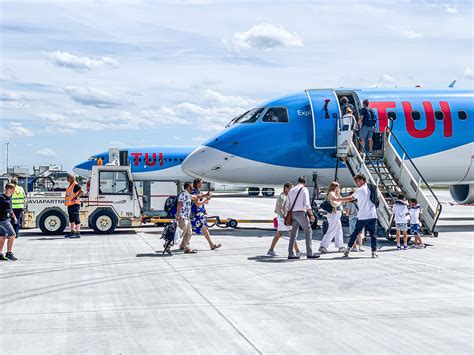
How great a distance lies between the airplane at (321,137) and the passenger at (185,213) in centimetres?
494

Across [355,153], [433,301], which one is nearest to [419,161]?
[355,153]

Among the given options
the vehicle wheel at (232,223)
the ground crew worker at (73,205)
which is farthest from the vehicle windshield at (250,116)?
the ground crew worker at (73,205)

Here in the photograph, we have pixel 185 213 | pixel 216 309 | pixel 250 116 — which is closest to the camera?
pixel 216 309

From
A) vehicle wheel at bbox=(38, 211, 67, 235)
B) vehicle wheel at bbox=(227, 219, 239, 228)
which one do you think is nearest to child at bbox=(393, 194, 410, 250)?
vehicle wheel at bbox=(227, 219, 239, 228)

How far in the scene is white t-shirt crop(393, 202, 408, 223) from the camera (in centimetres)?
1535

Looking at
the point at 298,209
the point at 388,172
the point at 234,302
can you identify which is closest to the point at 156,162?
the point at 388,172

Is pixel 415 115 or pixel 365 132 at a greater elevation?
pixel 415 115

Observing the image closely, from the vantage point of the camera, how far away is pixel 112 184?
2017 centimetres

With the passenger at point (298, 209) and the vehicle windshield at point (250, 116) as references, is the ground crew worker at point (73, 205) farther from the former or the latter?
the passenger at point (298, 209)

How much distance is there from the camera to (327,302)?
916 cm

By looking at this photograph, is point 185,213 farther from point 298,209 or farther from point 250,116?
point 250,116

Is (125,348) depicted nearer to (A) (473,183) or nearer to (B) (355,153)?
(B) (355,153)

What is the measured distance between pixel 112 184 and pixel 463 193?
12447 mm

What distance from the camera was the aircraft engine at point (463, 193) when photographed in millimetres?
22203
